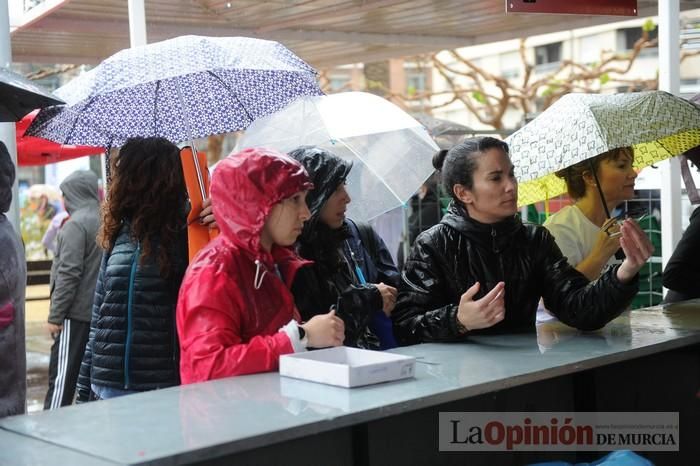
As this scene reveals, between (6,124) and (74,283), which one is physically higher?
(6,124)

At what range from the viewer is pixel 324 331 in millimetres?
3100

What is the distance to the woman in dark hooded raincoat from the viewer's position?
3.67 meters

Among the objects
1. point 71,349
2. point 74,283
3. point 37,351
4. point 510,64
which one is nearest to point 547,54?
point 510,64

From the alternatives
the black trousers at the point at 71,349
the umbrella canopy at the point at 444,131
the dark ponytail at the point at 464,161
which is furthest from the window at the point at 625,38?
the dark ponytail at the point at 464,161

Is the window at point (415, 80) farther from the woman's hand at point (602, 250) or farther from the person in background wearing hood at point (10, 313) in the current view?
the person in background wearing hood at point (10, 313)

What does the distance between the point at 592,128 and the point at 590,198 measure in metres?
0.44

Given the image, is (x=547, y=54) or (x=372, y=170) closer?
(x=372, y=170)

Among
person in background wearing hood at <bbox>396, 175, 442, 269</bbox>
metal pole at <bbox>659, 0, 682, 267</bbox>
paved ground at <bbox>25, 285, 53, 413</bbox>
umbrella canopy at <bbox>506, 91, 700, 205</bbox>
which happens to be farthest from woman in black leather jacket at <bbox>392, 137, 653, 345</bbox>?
person in background wearing hood at <bbox>396, 175, 442, 269</bbox>

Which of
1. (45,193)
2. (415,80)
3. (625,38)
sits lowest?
(45,193)

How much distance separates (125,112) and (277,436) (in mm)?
2393

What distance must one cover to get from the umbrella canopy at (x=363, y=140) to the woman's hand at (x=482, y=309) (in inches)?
72.6

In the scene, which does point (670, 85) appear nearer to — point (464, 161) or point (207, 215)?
point (464, 161)

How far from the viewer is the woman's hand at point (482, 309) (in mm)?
3379

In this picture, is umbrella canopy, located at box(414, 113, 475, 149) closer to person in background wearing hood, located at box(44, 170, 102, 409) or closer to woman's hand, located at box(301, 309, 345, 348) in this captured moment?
person in background wearing hood, located at box(44, 170, 102, 409)
